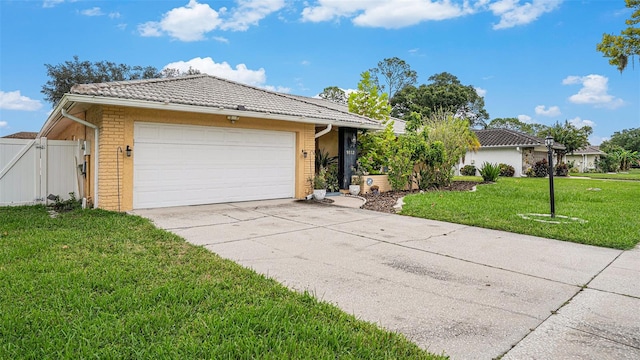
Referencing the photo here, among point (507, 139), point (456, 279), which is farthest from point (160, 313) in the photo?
point (507, 139)

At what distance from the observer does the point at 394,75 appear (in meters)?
44.1

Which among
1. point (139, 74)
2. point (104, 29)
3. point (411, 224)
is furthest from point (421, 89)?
point (411, 224)

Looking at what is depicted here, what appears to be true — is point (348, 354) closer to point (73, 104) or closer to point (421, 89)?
point (73, 104)

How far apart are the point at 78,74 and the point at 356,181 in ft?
102

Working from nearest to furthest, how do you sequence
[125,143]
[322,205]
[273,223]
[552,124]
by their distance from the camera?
[273,223], [125,143], [322,205], [552,124]

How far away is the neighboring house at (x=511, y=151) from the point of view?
2745 centimetres

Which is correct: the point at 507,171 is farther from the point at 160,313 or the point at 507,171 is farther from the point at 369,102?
the point at 160,313

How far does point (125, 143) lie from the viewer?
8.04 metres

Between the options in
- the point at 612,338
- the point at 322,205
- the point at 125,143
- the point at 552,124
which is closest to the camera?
the point at 612,338

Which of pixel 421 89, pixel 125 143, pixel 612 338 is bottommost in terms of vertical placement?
pixel 612 338

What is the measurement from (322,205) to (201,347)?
762 centimetres

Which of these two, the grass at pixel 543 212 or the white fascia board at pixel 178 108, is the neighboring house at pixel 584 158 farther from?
the white fascia board at pixel 178 108

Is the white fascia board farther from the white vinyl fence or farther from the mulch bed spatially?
the mulch bed

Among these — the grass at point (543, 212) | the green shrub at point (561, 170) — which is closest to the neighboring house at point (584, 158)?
the green shrub at point (561, 170)
